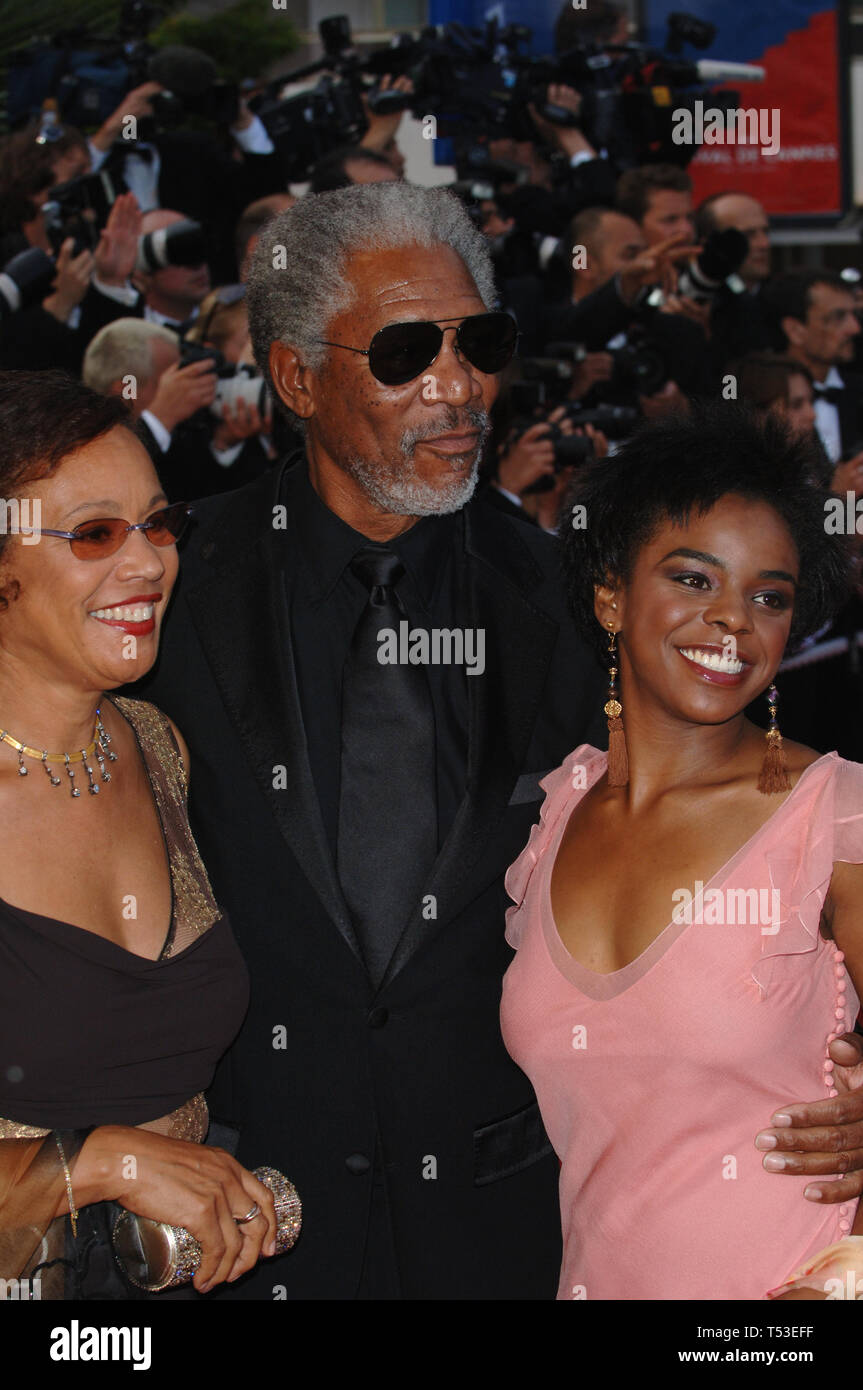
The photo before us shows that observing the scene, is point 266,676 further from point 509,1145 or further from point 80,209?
point 80,209

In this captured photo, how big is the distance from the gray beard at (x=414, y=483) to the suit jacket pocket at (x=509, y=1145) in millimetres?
1078

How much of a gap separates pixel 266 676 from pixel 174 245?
3680 millimetres

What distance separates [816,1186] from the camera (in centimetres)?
220

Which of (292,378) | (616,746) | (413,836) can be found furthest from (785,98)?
(413,836)

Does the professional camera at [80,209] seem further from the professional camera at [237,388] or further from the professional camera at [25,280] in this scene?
the professional camera at [237,388]

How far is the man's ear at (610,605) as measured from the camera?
2.54m

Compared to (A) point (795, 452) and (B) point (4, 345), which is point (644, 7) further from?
(A) point (795, 452)

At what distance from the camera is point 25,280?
5.52 metres

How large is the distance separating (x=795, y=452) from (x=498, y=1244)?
1435 mm

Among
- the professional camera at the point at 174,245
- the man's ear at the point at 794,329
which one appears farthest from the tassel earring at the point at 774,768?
the man's ear at the point at 794,329

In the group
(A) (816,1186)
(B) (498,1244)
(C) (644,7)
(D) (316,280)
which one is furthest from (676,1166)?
(C) (644,7)

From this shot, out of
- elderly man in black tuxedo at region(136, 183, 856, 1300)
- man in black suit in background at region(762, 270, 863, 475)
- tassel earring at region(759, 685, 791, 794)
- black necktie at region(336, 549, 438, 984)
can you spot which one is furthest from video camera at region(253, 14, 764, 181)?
tassel earring at region(759, 685, 791, 794)

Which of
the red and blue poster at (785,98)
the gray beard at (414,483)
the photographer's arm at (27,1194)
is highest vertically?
the red and blue poster at (785,98)

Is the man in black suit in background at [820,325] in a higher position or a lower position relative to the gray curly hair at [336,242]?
higher
